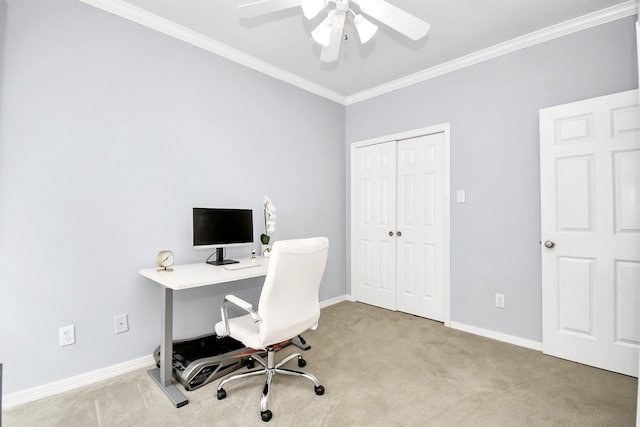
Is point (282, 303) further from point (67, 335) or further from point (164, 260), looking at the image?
point (67, 335)

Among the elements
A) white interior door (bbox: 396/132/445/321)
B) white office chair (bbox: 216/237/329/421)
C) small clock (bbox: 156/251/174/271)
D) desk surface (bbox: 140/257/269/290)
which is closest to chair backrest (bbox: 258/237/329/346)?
white office chair (bbox: 216/237/329/421)

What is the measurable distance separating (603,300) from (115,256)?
3.57m

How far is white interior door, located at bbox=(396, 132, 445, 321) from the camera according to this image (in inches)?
135

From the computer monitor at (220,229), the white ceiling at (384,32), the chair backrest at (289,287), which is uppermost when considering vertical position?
the white ceiling at (384,32)

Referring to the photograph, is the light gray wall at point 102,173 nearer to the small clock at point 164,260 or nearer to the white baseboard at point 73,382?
the white baseboard at point 73,382

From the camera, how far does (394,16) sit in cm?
185

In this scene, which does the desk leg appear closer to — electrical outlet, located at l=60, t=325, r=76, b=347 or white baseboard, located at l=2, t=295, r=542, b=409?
white baseboard, located at l=2, t=295, r=542, b=409

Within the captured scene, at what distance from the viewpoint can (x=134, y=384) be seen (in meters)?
2.23

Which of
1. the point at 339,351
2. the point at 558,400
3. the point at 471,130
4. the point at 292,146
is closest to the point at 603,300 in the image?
the point at 558,400

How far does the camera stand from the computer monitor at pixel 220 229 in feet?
8.48

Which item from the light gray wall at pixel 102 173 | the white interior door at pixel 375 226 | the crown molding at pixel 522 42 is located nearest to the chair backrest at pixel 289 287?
the light gray wall at pixel 102 173

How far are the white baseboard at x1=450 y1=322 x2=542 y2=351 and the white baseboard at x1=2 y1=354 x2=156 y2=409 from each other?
2.75 m

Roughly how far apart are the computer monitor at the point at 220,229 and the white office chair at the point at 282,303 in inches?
28.9

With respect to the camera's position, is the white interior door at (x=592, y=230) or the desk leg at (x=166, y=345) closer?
the desk leg at (x=166, y=345)
